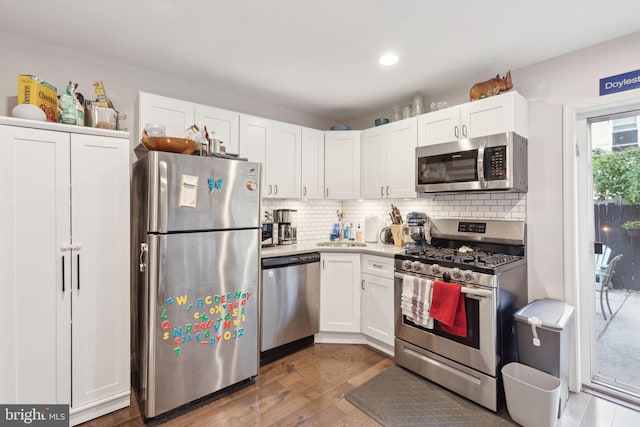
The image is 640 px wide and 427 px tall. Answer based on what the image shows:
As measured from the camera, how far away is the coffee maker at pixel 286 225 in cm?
329

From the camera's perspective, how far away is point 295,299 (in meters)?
2.79

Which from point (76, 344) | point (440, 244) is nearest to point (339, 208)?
point (440, 244)

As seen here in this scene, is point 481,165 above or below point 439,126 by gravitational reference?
below

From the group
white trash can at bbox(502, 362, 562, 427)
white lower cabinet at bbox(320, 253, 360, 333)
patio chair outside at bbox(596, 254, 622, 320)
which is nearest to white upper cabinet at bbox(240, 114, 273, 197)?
white lower cabinet at bbox(320, 253, 360, 333)

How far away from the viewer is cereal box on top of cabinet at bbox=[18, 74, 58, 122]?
1.86 meters

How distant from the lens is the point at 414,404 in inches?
82.0

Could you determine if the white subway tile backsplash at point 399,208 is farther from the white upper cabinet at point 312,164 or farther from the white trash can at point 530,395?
the white trash can at point 530,395

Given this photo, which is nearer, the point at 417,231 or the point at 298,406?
the point at 298,406

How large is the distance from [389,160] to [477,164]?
38.3 inches

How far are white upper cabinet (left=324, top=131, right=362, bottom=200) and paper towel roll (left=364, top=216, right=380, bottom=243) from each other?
331 mm

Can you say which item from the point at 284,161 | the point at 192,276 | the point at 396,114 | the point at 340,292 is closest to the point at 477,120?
the point at 396,114

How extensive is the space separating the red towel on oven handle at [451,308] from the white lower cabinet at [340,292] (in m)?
0.91

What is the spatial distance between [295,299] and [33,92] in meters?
2.41

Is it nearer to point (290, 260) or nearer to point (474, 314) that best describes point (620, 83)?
point (474, 314)
